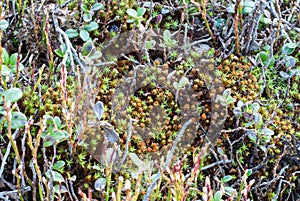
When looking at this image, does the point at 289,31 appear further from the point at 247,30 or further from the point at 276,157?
the point at 276,157

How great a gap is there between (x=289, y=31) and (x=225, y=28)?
11.6 inches

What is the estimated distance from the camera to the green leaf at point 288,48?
1.87 m

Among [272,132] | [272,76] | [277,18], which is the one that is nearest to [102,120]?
[272,132]

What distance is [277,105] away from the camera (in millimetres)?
1806

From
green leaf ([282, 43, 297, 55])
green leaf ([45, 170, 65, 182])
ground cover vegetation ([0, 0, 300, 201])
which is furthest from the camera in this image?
green leaf ([282, 43, 297, 55])

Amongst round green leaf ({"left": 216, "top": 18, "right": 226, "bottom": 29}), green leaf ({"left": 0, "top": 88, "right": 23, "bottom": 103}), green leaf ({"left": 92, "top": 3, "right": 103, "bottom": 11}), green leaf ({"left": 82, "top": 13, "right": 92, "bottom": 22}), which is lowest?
green leaf ({"left": 0, "top": 88, "right": 23, "bottom": 103})

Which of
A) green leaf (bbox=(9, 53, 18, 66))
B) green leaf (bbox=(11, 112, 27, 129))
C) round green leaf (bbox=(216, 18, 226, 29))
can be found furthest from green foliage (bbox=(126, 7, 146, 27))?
green leaf (bbox=(11, 112, 27, 129))

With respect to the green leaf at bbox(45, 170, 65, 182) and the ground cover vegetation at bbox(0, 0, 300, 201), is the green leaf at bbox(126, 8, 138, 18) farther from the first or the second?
the green leaf at bbox(45, 170, 65, 182)

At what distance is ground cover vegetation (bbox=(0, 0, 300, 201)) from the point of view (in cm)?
153

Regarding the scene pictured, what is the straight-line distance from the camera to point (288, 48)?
6.17 ft

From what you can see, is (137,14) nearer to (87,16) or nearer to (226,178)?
(87,16)

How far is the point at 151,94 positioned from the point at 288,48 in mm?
Answer: 600

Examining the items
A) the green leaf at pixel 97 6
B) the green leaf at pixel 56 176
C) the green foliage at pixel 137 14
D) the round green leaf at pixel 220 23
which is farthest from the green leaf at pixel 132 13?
the green leaf at pixel 56 176

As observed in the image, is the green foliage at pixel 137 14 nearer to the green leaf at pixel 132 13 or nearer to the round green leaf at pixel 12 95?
the green leaf at pixel 132 13
